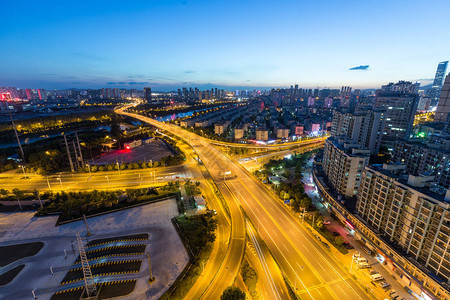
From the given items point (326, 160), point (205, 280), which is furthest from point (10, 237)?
point (326, 160)

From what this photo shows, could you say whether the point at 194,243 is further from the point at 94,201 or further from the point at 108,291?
the point at 94,201

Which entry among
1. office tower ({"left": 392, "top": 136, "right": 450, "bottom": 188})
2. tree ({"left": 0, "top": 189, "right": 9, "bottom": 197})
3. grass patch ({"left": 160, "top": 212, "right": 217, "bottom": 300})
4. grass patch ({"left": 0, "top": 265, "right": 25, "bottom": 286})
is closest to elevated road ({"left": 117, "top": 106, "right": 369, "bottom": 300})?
grass patch ({"left": 160, "top": 212, "right": 217, "bottom": 300})

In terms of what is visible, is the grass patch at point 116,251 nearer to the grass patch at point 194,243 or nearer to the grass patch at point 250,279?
the grass patch at point 194,243

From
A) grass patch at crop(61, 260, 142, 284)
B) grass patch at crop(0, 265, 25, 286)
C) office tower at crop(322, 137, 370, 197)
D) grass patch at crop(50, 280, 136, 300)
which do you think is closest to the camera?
grass patch at crop(50, 280, 136, 300)

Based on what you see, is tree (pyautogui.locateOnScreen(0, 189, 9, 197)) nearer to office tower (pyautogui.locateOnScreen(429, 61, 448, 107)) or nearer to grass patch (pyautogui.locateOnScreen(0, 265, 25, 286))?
grass patch (pyautogui.locateOnScreen(0, 265, 25, 286))

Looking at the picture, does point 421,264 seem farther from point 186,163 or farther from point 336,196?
point 186,163
